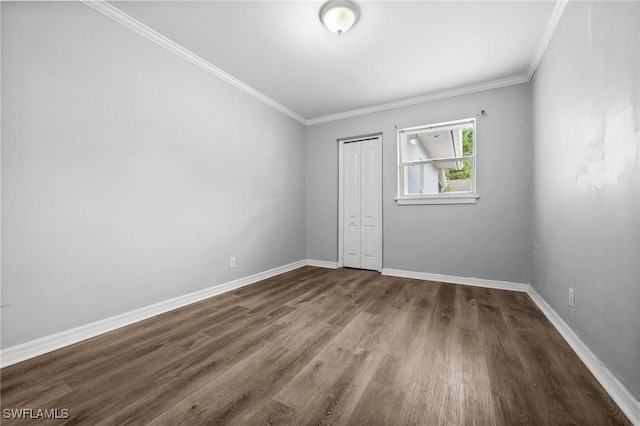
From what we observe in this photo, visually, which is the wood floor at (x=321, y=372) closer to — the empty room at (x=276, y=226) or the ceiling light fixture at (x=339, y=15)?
the empty room at (x=276, y=226)

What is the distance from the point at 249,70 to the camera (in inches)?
124

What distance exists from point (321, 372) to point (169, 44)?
3252 mm

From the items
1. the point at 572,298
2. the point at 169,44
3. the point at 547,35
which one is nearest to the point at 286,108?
the point at 169,44

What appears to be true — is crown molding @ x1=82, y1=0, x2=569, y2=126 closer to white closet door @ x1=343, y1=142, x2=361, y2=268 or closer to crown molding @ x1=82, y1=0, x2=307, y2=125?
crown molding @ x1=82, y1=0, x2=307, y2=125

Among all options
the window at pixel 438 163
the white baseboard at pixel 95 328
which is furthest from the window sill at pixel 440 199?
the white baseboard at pixel 95 328

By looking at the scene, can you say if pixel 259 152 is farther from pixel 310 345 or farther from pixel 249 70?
pixel 310 345

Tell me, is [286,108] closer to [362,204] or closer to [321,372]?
[362,204]

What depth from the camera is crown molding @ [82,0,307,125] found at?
2.12 meters

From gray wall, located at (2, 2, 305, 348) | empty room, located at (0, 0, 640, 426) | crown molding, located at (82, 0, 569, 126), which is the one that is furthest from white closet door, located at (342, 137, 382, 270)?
gray wall, located at (2, 2, 305, 348)

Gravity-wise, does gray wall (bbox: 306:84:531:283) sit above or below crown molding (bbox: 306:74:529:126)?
below

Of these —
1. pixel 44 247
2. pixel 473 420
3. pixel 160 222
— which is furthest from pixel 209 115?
pixel 473 420

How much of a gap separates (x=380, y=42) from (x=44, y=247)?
11.0 ft

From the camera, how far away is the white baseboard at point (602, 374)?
1197mm

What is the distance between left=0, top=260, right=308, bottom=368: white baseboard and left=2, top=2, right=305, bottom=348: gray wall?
52 millimetres
